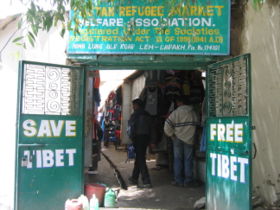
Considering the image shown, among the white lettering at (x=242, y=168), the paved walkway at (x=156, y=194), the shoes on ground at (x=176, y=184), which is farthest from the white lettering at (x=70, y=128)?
the shoes on ground at (x=176, y=184)

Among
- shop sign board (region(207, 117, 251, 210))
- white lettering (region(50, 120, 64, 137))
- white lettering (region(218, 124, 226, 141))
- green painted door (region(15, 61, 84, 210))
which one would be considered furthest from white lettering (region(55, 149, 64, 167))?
white lettering (region(218, 124, 226, 141))

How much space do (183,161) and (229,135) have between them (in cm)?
287

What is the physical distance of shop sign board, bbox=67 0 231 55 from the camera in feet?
18.6

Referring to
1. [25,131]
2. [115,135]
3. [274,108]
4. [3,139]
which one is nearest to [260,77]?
[274,108]

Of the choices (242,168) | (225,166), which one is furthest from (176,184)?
(242,168)

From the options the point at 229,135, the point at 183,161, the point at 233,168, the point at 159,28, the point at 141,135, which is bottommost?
the point at 183,161

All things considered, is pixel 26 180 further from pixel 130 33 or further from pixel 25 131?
pixel 130 33

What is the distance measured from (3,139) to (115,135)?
A: 9039 mm

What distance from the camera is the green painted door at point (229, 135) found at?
469 cm

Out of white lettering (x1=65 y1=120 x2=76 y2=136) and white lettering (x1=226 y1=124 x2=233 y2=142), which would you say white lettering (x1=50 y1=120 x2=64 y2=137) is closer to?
white lettering (x1=65 y1=120 x2=76 y2=136)

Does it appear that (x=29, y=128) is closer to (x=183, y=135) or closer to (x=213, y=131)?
(x=213, y=131)

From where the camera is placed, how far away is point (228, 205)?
509cm

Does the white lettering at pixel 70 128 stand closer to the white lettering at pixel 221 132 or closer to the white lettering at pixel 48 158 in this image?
the white lettering at pixel 48 158

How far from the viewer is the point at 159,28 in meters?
5.69
